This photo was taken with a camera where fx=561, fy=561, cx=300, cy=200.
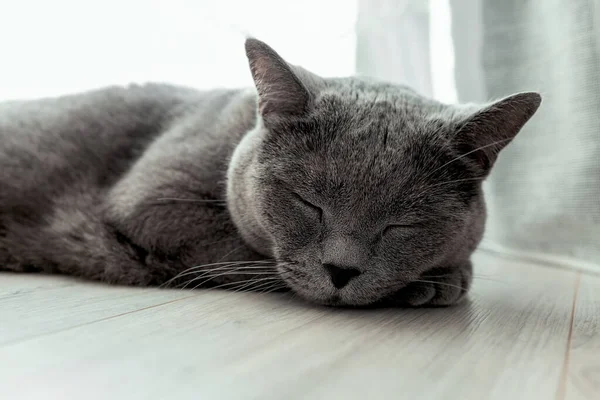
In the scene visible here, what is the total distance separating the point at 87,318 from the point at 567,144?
156cm

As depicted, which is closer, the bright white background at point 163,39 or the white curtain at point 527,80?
the white curtain at point 527,80

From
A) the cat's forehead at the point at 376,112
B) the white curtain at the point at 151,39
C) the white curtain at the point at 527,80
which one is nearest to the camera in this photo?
the cat's forehead at the point at 376,112

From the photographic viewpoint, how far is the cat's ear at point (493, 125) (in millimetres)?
1079

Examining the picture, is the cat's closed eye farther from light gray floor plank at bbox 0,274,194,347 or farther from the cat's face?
light gray floor plank at bbox 0,274,194,347

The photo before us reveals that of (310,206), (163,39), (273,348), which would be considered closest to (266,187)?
(310,206)

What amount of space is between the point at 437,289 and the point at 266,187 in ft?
1.39

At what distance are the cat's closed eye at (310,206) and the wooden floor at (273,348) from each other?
0.19 meters

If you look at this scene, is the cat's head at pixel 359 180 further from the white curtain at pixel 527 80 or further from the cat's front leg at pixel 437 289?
the white curtain at pixel 527 80

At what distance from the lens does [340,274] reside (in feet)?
3.42

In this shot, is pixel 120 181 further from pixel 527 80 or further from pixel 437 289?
pixel 527 80

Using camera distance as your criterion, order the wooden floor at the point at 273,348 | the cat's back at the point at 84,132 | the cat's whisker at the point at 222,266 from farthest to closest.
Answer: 1. the cat's back at the point at 84,132
2. the cat's whisker at the point at 222,266
3. the wooden floor at the point at 273,348

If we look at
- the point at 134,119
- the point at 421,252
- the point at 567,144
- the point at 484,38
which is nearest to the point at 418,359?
the point at 421,252

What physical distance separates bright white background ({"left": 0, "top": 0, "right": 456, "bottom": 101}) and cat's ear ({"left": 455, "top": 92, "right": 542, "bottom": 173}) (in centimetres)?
115

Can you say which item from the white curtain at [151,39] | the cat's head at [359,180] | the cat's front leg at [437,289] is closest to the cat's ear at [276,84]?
the cat's head at [359,180]
